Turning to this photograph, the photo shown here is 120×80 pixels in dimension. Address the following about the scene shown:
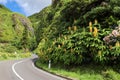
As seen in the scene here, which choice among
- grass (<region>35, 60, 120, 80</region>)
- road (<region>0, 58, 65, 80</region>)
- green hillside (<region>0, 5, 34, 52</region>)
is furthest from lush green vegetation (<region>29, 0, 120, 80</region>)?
green hillside (<region>0, 5, 34, 52</region>)

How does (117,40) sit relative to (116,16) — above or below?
below

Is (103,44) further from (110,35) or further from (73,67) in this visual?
(73,67)

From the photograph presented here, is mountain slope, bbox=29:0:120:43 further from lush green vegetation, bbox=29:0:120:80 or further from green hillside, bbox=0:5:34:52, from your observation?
green hillside, bbox=0:5:34:52

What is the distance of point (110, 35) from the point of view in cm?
1972

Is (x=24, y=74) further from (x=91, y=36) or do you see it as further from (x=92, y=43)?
(x=91, y=36)

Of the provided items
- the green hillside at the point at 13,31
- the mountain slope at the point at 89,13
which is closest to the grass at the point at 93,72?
the mountain slope at the point at 89,13

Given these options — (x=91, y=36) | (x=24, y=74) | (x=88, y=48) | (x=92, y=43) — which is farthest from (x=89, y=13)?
(x=24, y=74)

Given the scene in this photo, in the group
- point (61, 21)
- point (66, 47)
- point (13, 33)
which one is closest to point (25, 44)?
point (13, 33)

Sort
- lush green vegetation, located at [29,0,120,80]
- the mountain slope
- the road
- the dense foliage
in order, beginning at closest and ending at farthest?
the road < lush green vegetation, located at [29,0,120,80] < the dense foliage < the mountain slope

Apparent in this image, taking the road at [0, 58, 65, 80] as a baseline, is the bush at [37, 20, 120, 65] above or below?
above

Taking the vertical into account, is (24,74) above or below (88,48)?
below

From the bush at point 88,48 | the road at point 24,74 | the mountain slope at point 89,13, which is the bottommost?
the road at point 24,74

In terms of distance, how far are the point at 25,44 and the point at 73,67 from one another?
78165 mm

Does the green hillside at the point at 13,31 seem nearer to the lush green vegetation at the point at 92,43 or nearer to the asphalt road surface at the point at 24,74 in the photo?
the asphalt road surface at the point at 24,74
